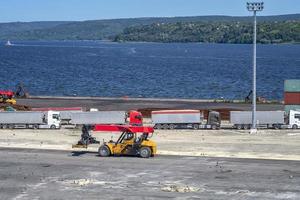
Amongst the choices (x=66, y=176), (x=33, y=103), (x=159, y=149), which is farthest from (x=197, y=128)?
(x=33, y=103)

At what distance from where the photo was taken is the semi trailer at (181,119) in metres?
67.6

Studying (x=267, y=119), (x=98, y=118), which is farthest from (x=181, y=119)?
(x=267, y=119)

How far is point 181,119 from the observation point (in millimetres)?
67688

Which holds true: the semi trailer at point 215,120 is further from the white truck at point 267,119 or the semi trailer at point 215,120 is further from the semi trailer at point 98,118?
the semi trailer at point 98,118

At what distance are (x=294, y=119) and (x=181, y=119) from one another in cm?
1174

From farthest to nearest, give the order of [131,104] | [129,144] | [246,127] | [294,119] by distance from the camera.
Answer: [131,104], [294,119], [246,127], [129,144]

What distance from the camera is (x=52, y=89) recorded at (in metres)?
141

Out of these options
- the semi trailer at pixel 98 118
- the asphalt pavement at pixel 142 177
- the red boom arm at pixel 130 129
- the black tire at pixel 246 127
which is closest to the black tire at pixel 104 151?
the asphalt pavement at pixel 142 177

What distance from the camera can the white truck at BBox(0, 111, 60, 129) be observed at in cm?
6738

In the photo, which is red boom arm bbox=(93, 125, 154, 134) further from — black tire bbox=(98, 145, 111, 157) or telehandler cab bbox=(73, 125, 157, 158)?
black tire bbox=(98, 145, 111, 157)

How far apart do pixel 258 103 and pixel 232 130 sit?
30.8m

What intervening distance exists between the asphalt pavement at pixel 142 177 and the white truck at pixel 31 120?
1706cm

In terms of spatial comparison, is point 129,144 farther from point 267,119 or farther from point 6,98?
point 6,98

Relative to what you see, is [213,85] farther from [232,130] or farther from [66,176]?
[66,176]
